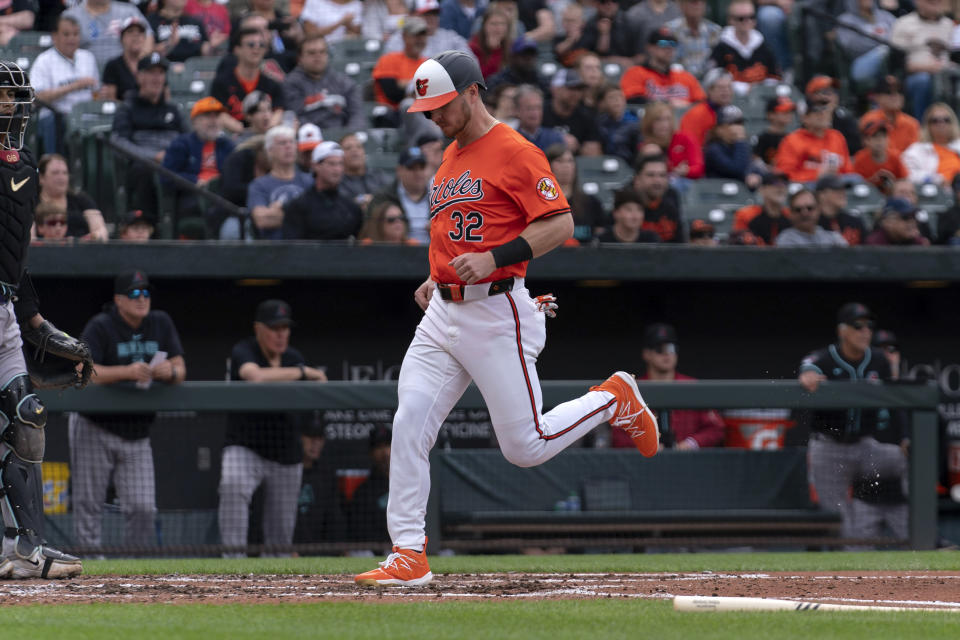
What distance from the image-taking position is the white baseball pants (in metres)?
4.77

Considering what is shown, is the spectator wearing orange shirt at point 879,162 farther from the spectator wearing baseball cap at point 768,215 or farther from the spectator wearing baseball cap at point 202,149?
the spectator wearing baseball cap at point 202,149

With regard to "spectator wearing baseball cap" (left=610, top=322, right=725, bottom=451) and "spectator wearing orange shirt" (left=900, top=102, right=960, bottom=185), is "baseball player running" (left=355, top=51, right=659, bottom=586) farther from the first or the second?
"spectator wearing orange shirt" (left=900, top=102, right=960, bottom=185)

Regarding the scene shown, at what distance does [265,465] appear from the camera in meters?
7.55

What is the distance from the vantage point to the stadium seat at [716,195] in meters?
10.4

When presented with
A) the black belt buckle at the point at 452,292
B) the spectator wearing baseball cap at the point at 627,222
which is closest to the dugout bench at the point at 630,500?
the spectator wearing baseball cap at the point at 627,222

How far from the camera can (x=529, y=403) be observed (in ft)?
15.9

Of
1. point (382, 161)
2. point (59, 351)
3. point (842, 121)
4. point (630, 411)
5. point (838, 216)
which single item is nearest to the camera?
point (630, 411)

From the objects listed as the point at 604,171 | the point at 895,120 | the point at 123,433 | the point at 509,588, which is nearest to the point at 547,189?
the point at 509,588

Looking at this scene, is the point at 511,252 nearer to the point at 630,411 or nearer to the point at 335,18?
the point at 630,411

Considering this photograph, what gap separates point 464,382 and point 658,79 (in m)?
7.28

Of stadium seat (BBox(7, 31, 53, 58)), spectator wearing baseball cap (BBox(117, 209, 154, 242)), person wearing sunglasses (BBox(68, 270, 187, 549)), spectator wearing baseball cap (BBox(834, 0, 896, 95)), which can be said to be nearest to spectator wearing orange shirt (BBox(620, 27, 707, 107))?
spectator wearing baseball cap (BBox(834, 0, 896, 95))

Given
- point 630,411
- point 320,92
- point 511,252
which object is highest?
point 320,92

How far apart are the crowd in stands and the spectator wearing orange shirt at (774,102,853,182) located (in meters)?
0.02

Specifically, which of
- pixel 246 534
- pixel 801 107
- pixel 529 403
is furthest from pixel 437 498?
pixel 801 107
